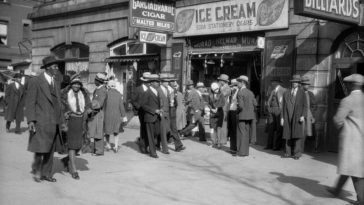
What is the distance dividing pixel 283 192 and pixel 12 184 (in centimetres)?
431

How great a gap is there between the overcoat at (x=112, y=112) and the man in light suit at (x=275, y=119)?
13.1 feet

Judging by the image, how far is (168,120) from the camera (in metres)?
11.5

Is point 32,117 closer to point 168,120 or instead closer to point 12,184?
point 12,184

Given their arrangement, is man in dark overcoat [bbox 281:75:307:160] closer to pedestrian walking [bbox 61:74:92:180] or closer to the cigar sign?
the cigar sign

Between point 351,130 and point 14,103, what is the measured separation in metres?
11.0

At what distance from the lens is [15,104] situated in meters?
14.3

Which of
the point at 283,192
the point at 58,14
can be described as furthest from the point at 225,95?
the point at 58,14

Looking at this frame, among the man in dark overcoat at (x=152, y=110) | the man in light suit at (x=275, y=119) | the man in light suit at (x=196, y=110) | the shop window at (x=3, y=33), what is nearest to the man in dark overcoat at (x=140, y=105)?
the man in dark overcoat at (x=152, y=110)

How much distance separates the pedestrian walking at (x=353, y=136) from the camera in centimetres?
631

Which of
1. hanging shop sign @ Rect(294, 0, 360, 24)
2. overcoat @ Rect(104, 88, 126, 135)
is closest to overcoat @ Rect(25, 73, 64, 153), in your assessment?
overcoat @ Rect(104, 88, 126, 135)

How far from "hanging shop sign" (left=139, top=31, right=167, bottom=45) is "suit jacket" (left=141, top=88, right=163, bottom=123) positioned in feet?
17.3

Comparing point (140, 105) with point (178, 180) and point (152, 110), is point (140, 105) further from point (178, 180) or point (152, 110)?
point (178, 180)

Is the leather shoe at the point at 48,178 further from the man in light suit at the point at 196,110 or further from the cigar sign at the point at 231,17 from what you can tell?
the cigar sign at the point at 231,17

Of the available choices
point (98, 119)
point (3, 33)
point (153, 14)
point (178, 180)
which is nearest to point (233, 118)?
point (98, 119)
